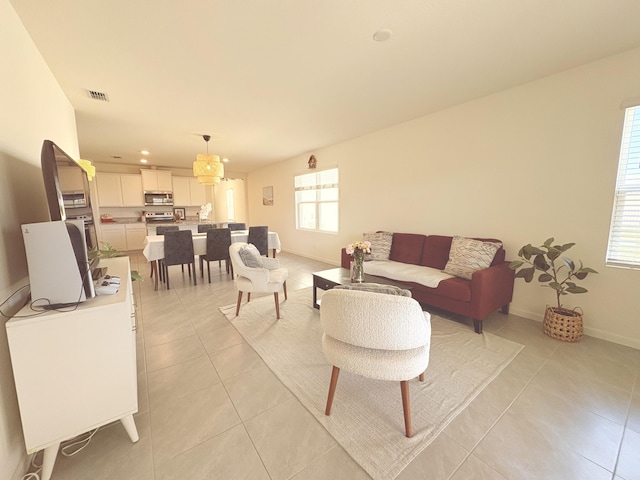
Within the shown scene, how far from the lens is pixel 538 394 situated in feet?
5.74

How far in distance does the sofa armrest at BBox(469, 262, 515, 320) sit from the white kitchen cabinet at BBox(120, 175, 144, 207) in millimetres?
8233

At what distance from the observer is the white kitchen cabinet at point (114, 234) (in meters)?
6.80

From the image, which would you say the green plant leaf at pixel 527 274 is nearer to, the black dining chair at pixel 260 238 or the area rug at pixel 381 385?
the area rug at pixel 381 385

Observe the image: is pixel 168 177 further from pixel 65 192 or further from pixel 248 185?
pixel 65 192

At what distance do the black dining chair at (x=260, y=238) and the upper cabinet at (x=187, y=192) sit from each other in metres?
4.09

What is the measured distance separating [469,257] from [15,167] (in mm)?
3833

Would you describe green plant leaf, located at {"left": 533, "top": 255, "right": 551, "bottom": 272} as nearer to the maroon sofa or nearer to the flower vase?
the maroon sofa

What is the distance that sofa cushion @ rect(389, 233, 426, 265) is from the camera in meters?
3.67

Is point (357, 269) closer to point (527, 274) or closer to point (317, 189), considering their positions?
point (527, 274)

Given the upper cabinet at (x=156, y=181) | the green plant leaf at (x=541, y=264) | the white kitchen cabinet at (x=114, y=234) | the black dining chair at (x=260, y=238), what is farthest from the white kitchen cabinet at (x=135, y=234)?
the green plant leaf at (x=541, y=264)

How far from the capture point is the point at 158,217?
24.2ft

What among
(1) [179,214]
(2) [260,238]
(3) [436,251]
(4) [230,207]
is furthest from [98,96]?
(4) [230,207]

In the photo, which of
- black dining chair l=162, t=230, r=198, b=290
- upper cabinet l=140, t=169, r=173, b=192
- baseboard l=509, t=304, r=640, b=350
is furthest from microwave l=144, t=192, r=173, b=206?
baseboard l=509, t=304, r=640, b=350

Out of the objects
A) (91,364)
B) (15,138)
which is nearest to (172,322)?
Result: (91,364)
